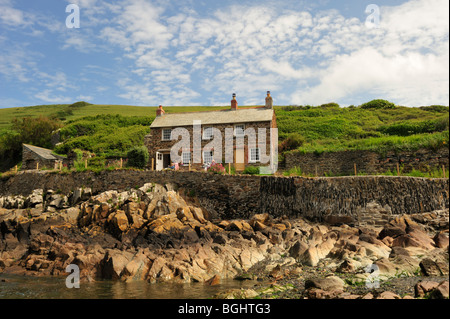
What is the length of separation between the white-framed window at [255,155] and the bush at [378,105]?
121 ft

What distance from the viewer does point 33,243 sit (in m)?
18.3

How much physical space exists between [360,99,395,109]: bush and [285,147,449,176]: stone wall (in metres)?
34.2

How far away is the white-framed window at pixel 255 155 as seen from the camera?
3169cm

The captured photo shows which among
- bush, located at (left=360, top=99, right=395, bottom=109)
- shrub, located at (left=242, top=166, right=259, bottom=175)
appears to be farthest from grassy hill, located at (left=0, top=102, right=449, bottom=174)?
shrub, located at (left=242, top=166, right=259, bottom=175)

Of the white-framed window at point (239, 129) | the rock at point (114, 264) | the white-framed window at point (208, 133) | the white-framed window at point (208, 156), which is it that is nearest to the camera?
the rock at point (114, 264)

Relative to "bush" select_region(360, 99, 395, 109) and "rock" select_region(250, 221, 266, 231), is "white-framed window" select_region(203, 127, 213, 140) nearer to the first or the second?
"rock" select_region(250, 221, 266, 231)

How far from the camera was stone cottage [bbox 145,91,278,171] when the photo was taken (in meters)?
31.9

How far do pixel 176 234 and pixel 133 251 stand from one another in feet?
7.94

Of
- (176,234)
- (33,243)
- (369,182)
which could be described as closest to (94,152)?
(33,243)

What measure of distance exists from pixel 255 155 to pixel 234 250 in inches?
677

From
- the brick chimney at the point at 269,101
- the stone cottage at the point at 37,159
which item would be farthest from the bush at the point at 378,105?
the stone cottage at the point at 37,159

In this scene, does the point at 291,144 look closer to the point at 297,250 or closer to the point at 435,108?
the point at 297,250

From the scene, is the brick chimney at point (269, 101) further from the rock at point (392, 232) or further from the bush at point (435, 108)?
the bush at point (435, 108)
